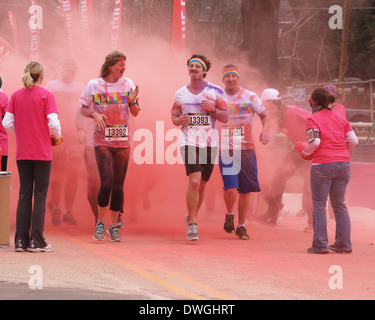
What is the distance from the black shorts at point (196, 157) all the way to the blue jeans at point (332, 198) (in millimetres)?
1278

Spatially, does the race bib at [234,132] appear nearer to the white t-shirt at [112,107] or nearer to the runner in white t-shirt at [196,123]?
the runner in white t-shirt at [196,123]

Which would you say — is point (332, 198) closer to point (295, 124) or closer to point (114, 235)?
point (114, 235)

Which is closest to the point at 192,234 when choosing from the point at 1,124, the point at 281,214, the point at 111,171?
the point at 111,171

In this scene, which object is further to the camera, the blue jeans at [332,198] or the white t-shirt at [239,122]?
the white t-shirt at [239,122]

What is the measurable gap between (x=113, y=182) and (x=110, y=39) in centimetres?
999

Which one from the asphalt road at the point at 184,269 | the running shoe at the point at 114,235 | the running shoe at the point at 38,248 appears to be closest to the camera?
the asphalt road at the point at 184,269

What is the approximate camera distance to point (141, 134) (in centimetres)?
1298

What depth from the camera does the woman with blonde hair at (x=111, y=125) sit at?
971 centimetres

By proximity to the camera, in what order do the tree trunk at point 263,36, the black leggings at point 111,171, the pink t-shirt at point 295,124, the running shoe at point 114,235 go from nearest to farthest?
the black leggings at point 111,171 → the running shoe at point 114,235 → the pink t-shirt at point 295,124 → the tree trunk at point 263,36

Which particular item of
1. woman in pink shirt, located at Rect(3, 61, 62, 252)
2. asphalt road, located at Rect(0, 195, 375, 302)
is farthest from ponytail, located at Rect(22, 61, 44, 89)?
asphalt road, located at Rect(0, 195, 375, 302)

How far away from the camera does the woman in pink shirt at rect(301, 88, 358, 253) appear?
9.29 metres
